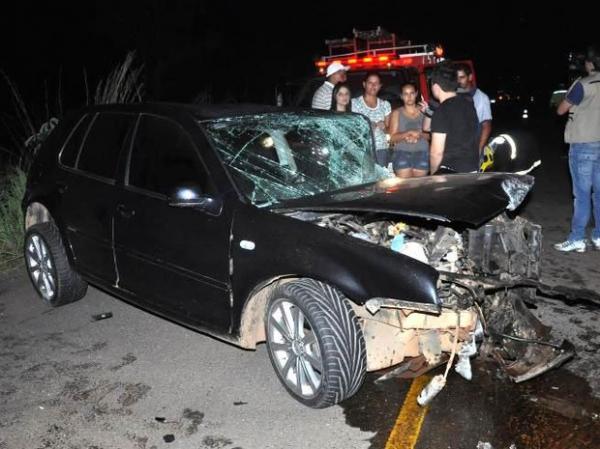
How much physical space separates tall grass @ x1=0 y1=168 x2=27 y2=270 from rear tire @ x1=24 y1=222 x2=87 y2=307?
4.82 ft

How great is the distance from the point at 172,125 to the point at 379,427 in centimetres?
220

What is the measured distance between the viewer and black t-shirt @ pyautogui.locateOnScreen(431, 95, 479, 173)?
15.6 feet

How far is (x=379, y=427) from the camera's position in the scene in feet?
10.5

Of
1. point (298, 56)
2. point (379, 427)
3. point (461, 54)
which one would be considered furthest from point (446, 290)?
point (461, 54)

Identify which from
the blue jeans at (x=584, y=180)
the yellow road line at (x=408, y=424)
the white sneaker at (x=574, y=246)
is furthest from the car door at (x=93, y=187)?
the white sneaker at (x=574, y=246)

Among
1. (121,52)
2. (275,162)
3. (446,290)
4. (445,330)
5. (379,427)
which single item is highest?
(121,52)

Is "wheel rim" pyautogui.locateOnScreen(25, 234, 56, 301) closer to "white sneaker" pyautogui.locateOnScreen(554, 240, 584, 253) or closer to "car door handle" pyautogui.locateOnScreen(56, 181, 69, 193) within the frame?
"car door handle" pyautogui.locateOnScreen(56, 181, 69, 193)

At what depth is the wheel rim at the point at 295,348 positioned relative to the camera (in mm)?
3297

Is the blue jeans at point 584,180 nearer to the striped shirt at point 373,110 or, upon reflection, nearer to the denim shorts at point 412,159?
the denim shorts at point 412,159

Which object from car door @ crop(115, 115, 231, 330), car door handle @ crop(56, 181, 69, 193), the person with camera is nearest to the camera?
car door @ crop(115, 115, 231, 330)

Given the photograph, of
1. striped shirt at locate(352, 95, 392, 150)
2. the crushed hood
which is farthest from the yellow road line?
striped shirt at locate(352, 95, 392, 150)

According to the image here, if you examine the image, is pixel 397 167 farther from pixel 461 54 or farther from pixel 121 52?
pixel 461 54

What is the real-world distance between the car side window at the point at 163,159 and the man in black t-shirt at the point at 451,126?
2.07 metres

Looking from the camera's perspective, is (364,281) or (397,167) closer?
(364,281)
